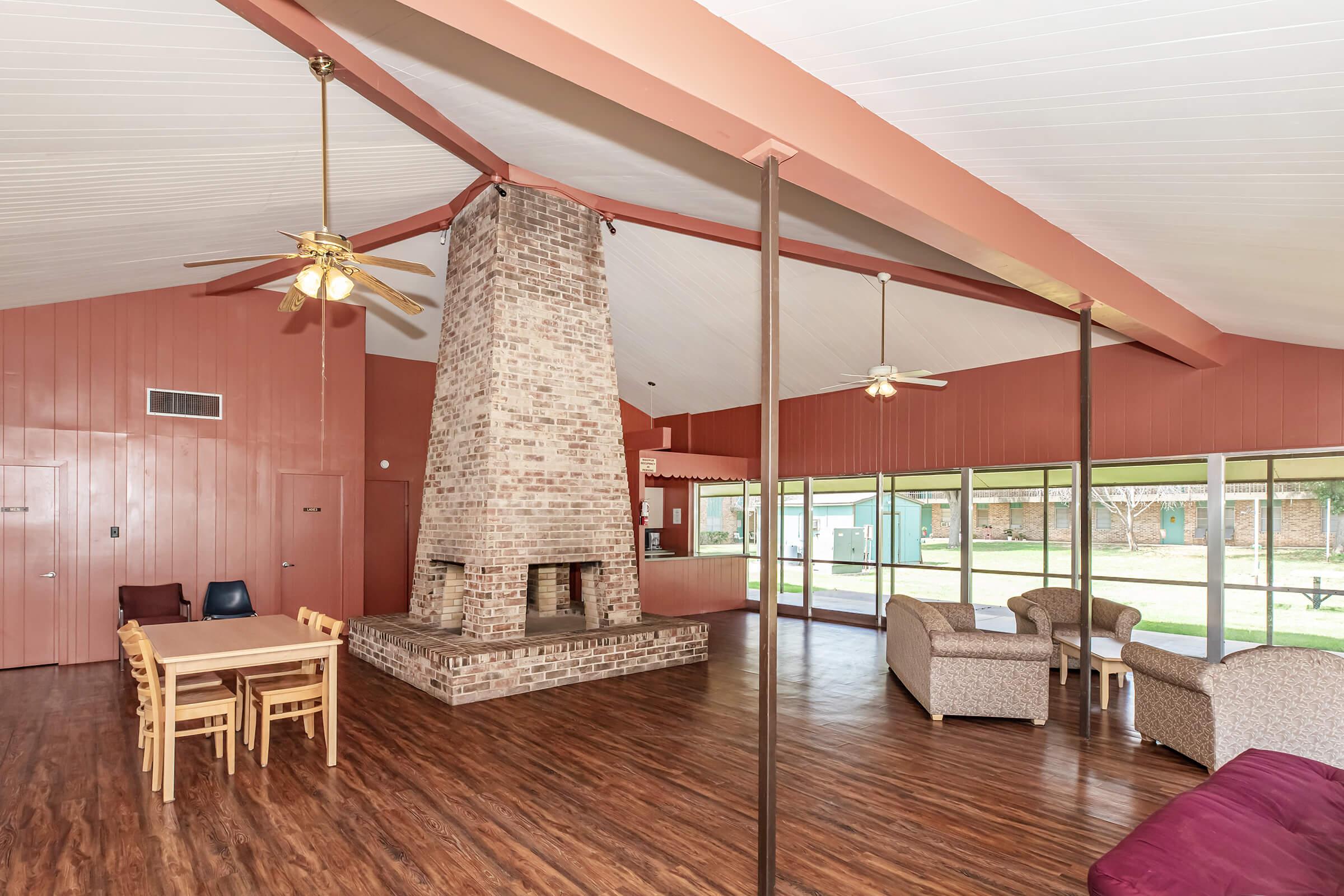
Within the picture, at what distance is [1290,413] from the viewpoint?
6398 mm

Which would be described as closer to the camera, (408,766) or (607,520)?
(408,766)

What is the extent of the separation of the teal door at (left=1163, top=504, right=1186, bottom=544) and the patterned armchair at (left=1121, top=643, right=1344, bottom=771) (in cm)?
323

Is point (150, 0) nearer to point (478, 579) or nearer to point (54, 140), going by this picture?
point (54, 140)

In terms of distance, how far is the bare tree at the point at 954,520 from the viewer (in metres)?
9.12

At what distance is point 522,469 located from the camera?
664 centimetres

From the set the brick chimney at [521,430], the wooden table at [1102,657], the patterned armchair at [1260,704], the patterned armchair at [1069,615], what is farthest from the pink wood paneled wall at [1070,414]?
the brick chimney at [521,430]

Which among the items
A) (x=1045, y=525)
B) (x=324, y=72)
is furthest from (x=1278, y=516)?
→ (x=324, y=72)

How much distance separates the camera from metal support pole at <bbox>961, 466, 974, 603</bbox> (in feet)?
29.5

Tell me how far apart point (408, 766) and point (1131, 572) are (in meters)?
Answer: 6.96

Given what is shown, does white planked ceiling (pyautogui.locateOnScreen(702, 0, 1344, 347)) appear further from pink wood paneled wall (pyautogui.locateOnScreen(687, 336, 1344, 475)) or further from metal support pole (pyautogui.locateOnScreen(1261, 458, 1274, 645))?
metal support pole (pyautogui.locateOnScreen(1261, 458, 1274, 645))

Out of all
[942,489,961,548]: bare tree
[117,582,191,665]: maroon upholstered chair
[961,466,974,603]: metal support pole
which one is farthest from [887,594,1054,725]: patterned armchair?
[117,582,191,665]: maroon upholstered chair

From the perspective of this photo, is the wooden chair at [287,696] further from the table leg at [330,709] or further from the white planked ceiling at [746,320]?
the white planked ceiling at [746,320]

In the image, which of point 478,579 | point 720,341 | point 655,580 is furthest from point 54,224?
point 655,580

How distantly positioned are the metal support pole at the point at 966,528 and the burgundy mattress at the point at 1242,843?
6001 millimetres
